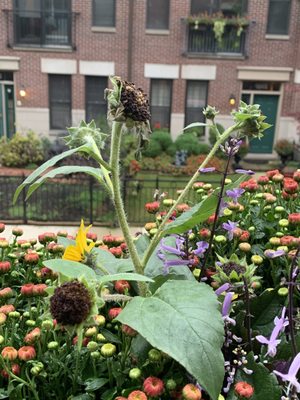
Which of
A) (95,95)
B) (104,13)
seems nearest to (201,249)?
(95,95)

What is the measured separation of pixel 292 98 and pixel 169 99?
4870mm

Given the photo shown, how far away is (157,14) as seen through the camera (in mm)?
18781

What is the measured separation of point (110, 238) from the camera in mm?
1955

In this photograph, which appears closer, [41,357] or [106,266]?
[41,357]

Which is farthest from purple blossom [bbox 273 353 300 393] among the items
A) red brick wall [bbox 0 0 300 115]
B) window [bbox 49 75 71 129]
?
window [bbox 49 75 71 129]

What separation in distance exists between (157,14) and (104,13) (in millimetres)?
2030

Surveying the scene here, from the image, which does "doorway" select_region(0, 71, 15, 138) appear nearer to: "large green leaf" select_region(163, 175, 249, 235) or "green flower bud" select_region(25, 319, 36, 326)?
"green flower bud" select_region(25, 319, 36, 326)

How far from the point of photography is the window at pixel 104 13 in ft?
61.0

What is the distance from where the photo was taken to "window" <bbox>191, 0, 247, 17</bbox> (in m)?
18.8

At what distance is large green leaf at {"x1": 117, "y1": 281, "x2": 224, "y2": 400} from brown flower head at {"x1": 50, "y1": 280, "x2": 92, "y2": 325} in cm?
8

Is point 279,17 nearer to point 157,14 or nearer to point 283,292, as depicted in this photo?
point 157,14

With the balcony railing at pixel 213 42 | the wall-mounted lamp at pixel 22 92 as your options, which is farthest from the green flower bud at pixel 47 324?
the balcony railing at pixel 213 42

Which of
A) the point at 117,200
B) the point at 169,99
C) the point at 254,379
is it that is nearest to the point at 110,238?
the point at 117,200

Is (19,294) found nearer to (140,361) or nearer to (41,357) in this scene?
(41,357)
